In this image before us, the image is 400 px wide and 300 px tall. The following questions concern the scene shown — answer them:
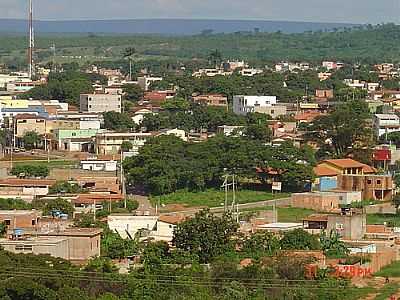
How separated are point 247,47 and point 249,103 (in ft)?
174

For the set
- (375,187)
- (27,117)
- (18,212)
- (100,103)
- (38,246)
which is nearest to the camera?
(38,246)

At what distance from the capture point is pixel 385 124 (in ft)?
106

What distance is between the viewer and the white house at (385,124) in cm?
3203

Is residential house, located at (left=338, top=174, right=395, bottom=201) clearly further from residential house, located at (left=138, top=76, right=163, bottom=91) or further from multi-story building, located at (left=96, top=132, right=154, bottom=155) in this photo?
residential house, located at (left=138, top=76, right=163, bottom=91)

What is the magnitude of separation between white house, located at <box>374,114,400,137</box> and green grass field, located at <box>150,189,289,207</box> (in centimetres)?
916

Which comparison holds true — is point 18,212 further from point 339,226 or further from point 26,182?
point 26,182

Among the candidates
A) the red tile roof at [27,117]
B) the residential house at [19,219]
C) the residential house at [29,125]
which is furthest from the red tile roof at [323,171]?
the red tile roof at [27,117]

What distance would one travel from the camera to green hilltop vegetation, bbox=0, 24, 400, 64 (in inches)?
3199

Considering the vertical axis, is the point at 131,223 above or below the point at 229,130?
below

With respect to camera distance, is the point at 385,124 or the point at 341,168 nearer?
the point at 341,168

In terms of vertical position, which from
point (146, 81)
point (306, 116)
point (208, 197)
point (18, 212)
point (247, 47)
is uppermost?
point (247, 47)

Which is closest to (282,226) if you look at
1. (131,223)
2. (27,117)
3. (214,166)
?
(131,223)

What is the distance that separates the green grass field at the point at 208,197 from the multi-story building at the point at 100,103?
1616 centimetres

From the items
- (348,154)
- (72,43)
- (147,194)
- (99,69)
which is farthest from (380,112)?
(72,43)
